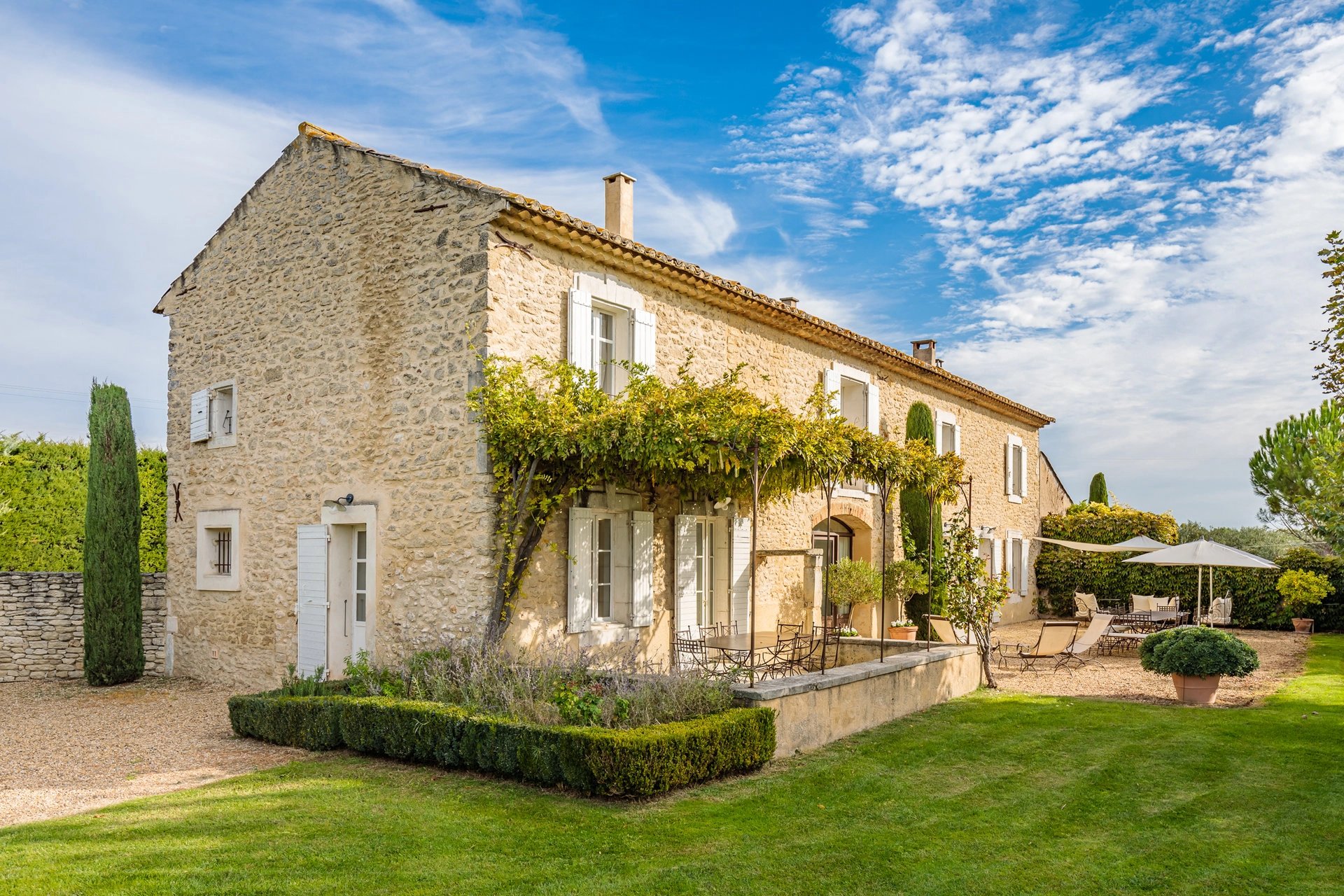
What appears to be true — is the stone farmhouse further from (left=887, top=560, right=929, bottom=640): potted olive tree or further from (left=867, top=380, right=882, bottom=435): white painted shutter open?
(left=887, top=560, right=929, bottom=640): potted olive tree

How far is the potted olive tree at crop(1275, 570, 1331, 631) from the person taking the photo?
17969 mm

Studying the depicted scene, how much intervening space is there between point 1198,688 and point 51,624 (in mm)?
14310

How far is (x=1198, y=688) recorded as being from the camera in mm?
10156

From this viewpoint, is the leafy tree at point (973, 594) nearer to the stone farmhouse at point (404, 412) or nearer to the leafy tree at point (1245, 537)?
the stone farmhouse at point (404, 412)

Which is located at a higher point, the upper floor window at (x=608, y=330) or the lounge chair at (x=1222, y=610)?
the upper floor window at (x=608, y=330)

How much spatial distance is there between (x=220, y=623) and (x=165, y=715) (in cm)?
202

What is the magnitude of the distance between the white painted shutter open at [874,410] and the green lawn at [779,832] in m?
7.40

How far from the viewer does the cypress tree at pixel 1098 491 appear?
2714 centimetres

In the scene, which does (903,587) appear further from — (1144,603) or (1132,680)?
(1144,603)

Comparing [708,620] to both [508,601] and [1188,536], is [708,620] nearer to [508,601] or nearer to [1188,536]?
[508,601]

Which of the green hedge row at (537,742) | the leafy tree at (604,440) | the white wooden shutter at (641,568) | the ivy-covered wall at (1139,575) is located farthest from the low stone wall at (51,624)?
the ivy-covered wall at (1139,575)

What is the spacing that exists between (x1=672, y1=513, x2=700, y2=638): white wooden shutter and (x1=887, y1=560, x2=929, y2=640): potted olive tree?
5.08m

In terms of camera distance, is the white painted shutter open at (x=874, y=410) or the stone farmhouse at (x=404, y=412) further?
the white painted shutter open at (x=874, y=410)

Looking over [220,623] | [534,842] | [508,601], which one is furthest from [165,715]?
[534,842]
